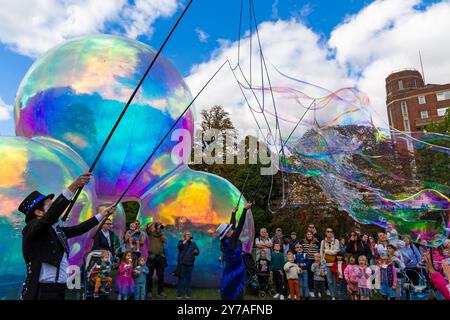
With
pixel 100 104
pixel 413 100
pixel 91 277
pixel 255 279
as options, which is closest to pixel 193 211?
pixel 91 277

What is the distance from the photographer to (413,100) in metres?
62.5

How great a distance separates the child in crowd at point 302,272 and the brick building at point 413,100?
5614cm

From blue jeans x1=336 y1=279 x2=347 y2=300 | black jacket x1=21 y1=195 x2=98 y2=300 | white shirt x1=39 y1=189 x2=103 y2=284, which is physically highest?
black jacket x1=21 y1=195 x2=98 y2=300

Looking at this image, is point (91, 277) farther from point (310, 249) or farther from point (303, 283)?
point (310, 249)

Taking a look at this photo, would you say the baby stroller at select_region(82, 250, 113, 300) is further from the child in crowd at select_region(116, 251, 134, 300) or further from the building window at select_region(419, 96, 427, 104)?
the building window at select_region(419, 96, 427, 104)

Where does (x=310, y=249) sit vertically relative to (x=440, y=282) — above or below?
above

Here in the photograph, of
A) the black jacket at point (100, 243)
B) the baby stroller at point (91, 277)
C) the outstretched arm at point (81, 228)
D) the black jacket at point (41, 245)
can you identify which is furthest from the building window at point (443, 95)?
the black jacket at point (41, 245)

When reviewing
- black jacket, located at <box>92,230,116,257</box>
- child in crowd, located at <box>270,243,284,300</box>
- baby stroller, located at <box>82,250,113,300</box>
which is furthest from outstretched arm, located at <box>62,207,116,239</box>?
child in crowd, located at <box>270,243,284,300</box>

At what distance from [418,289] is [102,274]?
22.8 feet

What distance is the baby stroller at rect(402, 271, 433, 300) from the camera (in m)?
8.72

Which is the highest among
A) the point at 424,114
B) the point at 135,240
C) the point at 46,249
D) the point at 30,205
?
the point at 424,114
